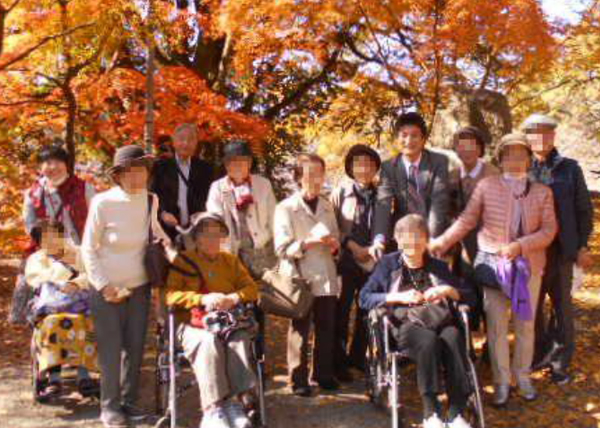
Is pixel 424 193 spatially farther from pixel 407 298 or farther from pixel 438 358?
pixel 438 358

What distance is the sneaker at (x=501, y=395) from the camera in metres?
4.02

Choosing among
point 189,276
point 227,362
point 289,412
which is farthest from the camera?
point 289,412

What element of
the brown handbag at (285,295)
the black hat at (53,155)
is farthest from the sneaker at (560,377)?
the black hat at (53,155)

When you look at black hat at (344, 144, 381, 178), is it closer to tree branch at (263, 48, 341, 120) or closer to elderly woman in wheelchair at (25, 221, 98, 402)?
elderly woman in wheelchair at (25, 221, 98, 402)

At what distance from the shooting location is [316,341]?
14.3ft

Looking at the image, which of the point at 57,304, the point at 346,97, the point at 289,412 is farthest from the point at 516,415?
the point at 346,97

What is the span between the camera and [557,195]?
4.28 meters

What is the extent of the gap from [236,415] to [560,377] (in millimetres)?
2505

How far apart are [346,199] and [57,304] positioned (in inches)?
84.0

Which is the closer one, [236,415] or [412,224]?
[236,415]

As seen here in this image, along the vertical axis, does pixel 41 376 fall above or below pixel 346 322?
below

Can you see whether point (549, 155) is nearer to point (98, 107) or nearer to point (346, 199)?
point (346, 199)

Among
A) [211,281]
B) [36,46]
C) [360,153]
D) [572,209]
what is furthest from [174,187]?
[572,209]

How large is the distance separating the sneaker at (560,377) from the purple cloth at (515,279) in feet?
2.80
